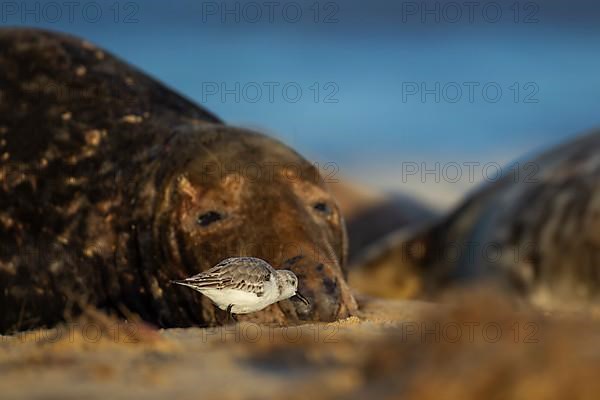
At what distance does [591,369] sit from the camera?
3279 mm

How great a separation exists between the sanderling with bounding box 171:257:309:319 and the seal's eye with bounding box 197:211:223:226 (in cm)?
137

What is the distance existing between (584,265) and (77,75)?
4951 mm

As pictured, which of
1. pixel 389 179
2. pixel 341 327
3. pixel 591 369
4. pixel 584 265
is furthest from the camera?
pixel 389 179

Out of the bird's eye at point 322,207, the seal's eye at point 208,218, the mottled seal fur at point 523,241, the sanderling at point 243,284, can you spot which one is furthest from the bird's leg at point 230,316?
the mottled seal fur at point 523,241

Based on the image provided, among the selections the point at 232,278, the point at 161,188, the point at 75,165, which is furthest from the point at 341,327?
the point at 75,165

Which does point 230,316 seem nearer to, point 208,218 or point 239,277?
point 239,277

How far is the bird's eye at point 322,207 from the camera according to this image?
743cm

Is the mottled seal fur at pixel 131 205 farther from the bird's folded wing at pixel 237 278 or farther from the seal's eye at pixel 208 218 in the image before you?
the bird's folded wing at pixel 237 278

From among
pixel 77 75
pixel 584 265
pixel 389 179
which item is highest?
pixel 77 75

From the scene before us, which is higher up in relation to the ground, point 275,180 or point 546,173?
point 275,180

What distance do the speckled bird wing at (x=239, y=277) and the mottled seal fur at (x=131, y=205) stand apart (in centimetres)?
77

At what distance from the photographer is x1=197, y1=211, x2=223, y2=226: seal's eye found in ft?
23.6

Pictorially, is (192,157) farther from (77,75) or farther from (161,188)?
(77,75)

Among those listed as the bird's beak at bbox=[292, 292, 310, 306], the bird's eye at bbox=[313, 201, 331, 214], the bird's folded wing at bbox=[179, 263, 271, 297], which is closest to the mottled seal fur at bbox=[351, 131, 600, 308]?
the bird's eye at bbox=[313, 201, 331, 214]
